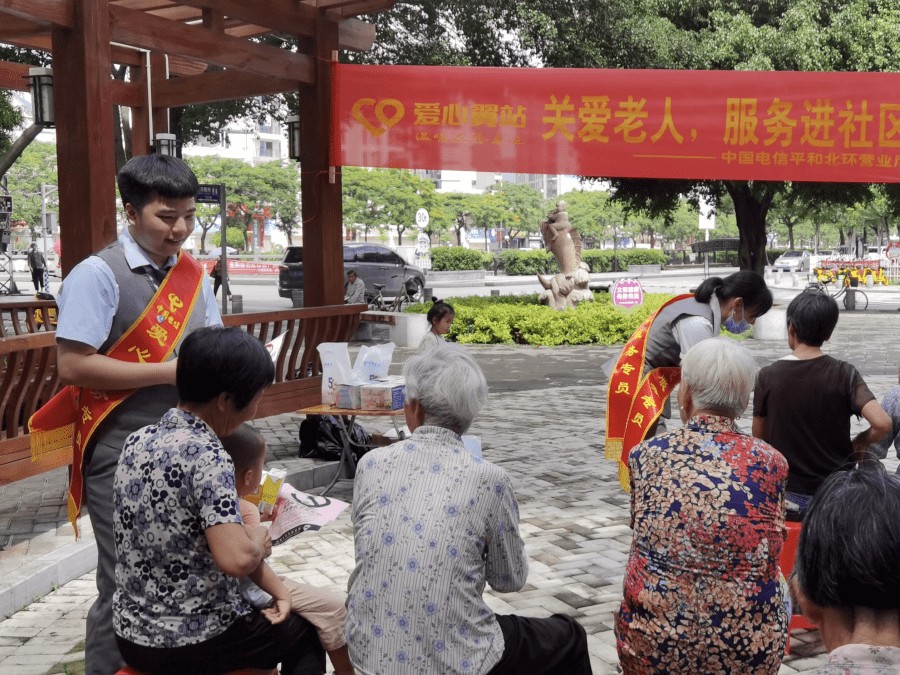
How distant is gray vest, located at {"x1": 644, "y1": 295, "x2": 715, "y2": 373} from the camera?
14.2 feet

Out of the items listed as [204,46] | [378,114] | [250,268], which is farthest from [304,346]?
[250,268]

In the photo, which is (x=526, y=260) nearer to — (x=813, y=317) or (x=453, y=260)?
(x=453, y=260)

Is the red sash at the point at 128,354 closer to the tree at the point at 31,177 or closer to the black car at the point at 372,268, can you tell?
the black car at the point at 372,268

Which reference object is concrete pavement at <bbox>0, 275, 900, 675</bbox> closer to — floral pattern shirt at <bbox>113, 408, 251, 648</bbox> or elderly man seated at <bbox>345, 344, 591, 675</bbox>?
elderly man seated at <bbox>345, 344, 591, 675</bbox>

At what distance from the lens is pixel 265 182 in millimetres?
45062

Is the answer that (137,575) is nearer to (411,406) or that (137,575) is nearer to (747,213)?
(411,406)

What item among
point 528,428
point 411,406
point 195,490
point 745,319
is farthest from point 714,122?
point 195,490

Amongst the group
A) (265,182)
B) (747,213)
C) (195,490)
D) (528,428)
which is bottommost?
(528,428)

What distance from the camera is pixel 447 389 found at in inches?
94.8

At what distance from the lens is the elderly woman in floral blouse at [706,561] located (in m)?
2.43

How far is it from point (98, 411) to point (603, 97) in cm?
588

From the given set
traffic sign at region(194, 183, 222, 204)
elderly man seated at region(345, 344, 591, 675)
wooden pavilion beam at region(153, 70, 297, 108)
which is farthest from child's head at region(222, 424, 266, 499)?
traffic sign at region(194, 183, 222, 204)

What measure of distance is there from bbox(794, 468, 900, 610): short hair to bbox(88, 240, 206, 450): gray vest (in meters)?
1.99

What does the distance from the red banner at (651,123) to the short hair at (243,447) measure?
17.6 feet
